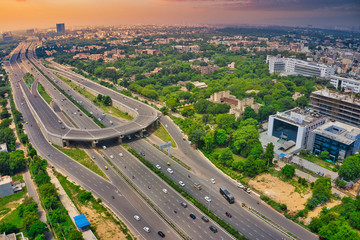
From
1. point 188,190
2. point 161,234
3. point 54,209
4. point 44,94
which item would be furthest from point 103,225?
point 44,94

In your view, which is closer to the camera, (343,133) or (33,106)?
(343,133)

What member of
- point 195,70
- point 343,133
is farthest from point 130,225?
point 195,70

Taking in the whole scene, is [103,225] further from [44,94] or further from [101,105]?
[44,94]

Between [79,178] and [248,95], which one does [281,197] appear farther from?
[248,95]

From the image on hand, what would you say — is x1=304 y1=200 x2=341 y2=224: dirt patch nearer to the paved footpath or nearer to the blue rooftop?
the paved footpath

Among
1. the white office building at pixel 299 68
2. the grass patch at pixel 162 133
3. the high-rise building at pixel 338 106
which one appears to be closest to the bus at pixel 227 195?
the grass patch at pixel 162 133
